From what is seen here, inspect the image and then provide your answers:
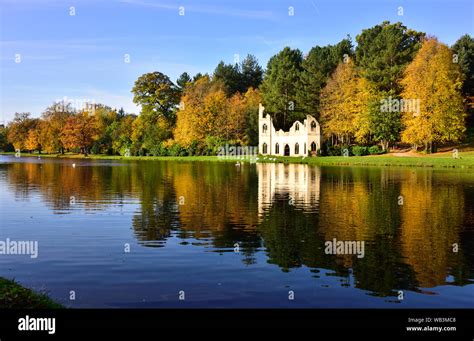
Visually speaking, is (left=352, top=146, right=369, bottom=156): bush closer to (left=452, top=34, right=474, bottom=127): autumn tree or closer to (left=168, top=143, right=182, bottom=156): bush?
(left=452, top=34, right=474, bottom=127): autumn tree

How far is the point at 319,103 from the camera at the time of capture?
319 ft

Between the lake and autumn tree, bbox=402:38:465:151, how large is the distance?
4397 centimetres

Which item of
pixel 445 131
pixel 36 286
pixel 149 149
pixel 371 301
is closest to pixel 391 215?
pixel 371 301

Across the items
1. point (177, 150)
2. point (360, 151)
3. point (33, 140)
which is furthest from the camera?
point (33, 140)

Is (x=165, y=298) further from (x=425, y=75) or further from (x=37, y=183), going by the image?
(x=425, y=75)

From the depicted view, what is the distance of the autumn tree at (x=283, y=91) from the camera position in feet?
331

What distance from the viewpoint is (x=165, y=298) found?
11797mm

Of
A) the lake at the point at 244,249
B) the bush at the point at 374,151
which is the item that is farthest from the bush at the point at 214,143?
the lake at the point at 244,249

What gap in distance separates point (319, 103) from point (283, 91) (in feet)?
29.6

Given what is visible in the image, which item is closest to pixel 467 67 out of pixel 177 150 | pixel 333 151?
pixel 333 151

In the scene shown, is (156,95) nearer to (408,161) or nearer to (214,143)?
(214,143)

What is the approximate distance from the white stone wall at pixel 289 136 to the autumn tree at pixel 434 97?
19631mm

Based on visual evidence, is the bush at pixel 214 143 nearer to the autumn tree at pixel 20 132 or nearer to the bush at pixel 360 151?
the bush at pixel 360 151

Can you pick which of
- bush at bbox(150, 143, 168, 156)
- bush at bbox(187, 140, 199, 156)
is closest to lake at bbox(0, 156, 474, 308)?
bush at bbox(187, 140, 199, 156)
